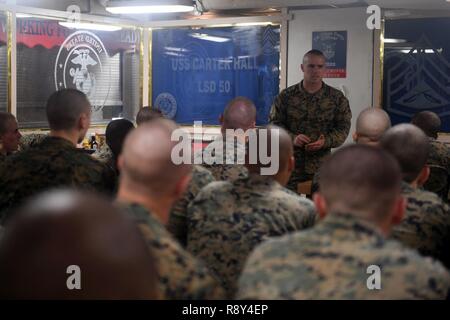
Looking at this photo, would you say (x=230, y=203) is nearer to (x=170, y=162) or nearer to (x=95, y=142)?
(x=170, y=162)

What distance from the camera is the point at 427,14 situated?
6.35m

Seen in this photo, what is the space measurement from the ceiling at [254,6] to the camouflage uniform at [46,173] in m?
3.55

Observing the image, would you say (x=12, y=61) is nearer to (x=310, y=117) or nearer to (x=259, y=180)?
(x=310, y=117)

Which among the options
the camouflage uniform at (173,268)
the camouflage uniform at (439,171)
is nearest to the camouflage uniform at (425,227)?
the camouflage uniform at (173,268)

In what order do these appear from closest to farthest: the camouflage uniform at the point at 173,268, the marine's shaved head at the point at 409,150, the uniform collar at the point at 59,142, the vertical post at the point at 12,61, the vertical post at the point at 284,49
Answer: the camouflage uniform at the point at 173,268 < the marine's shaved head at the point at 409,150 < the uniform collar at the point at 59,142 < the vertical post at the point at 12,61 < the vertical post at the point at 284,49

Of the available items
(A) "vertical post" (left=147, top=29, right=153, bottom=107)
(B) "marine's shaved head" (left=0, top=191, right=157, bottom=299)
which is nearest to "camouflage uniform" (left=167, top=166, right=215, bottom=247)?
(B) "marine's shaved head" (left=0, top=191, right=157, bottom=299)

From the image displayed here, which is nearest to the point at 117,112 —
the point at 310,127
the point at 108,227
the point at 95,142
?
the point at 95,142

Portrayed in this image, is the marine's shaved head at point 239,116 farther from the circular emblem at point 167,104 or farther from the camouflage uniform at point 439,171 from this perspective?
the circular emblem at point 167,104

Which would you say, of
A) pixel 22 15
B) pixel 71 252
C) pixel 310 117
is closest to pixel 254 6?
pixel 310 117

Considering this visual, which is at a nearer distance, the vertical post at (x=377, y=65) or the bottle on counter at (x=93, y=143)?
the vertical post at (x=377, y=65)

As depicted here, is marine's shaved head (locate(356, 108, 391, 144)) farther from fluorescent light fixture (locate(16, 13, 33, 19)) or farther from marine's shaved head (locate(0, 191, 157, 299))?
fluorescent light fixture (locate(16, 13, 33, 19))

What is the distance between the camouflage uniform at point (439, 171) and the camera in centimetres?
442

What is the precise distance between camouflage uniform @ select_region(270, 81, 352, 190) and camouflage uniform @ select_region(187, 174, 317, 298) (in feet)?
8.96

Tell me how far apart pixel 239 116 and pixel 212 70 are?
3.46 m
